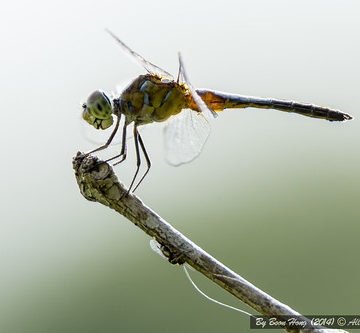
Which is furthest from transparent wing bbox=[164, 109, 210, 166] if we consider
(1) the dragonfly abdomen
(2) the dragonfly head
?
(2) the dragonfly head

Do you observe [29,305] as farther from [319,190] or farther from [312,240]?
[319,190]

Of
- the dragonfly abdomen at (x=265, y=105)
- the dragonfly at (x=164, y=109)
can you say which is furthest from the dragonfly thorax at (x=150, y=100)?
the dragonfly abdomen at (x=265, y=105)

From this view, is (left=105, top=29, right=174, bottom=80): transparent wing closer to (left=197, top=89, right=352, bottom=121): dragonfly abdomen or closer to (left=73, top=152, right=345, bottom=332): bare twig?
(left=197, top=89, right=352, bottom=121): dragonfly abdomen

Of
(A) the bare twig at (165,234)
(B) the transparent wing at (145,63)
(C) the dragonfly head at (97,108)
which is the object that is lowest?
(A) the bare twig at (165,234)

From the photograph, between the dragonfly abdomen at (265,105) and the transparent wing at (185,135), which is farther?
the dragonfly abdomen at (265,105)

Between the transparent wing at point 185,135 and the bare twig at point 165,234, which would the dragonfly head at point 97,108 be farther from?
the bare twig at point 165,234

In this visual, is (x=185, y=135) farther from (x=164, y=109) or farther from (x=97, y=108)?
(x=97, y=108)
